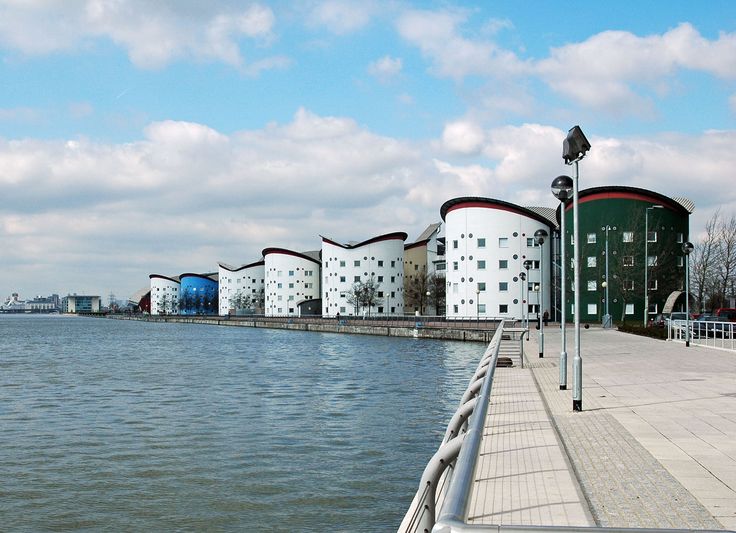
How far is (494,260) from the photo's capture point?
9081 centimetres

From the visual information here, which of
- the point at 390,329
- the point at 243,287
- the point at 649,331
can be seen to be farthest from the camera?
the point at 243,287

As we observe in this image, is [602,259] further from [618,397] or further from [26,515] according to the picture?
[26,515]

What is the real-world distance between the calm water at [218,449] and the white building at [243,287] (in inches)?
5861

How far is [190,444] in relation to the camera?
642 inches

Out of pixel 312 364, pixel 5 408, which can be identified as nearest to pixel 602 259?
pixel 312 364

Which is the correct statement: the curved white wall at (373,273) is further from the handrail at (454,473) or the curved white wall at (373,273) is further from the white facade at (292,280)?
the handrail at (454,473)

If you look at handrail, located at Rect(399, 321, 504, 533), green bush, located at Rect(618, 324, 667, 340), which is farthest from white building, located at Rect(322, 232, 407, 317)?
handrail, located at Rect(399, 321, 504, 533)

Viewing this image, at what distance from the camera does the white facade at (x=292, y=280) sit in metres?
158

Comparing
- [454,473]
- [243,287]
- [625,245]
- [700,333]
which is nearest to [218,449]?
[454,473]

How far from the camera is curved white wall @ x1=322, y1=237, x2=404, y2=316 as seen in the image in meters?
135

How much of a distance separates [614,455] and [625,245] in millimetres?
77007

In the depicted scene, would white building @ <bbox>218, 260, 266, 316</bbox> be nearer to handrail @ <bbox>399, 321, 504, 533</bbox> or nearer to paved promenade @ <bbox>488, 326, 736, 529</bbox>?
paved promenade @ <bbox>488, 326, 736, 529</bbox>

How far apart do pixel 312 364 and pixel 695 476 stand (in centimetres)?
3261

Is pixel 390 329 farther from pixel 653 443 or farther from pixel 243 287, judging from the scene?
pixel 243 287
